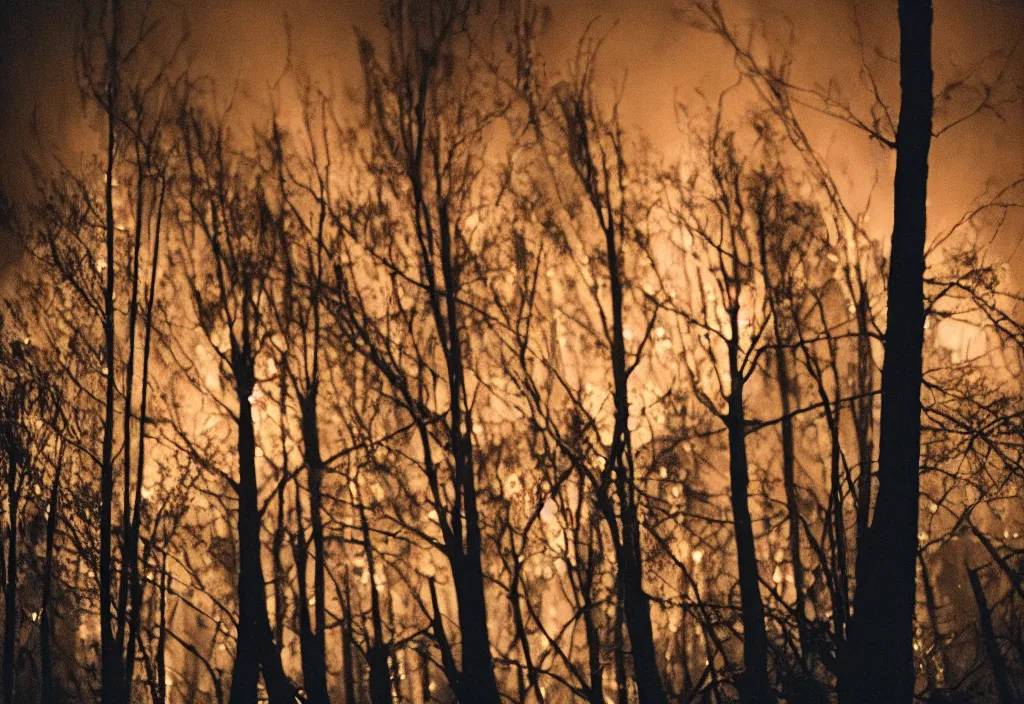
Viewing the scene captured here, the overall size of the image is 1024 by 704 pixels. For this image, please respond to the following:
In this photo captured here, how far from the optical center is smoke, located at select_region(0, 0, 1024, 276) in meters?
4.44

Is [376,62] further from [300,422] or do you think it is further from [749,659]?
[749,659]

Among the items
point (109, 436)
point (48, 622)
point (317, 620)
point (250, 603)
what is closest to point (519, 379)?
point (317, 620)

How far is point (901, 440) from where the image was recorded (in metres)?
3.20

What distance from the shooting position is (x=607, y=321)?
439 centimetres

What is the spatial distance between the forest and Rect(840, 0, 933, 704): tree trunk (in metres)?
0.97

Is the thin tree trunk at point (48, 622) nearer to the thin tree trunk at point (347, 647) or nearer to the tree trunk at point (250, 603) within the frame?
the tree trunk at point (250, 603)

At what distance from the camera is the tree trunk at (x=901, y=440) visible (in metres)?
3.19

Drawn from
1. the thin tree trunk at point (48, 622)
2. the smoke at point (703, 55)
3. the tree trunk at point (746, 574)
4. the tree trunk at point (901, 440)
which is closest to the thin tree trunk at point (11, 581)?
the thin tree trunk at point (48, 622)

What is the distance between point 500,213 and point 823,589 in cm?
214

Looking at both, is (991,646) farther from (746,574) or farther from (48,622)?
(48,622)

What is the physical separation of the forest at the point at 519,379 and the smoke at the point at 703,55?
3 centimetres

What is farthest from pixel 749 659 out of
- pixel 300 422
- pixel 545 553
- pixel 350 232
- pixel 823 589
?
pixel 350 232

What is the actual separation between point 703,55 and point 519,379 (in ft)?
5.42

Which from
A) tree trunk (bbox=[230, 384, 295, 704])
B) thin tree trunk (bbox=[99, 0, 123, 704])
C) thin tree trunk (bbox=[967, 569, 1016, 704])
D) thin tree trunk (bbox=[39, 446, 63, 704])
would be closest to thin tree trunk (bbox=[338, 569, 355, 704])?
tree trunk (bbox=[230, 384, 295, 704])
